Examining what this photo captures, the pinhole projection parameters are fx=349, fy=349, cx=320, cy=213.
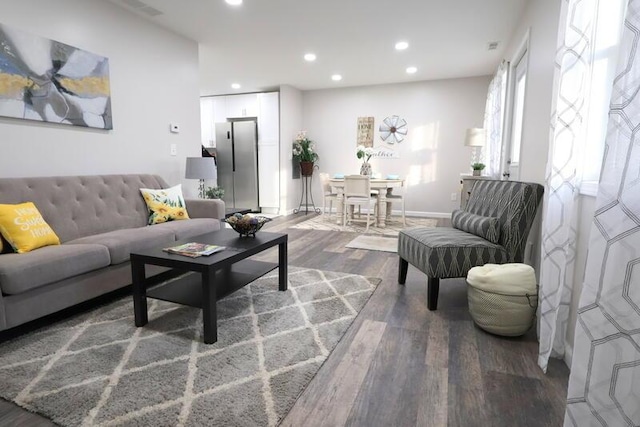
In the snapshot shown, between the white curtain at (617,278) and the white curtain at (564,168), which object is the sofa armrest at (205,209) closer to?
the white curtain at (564,168)

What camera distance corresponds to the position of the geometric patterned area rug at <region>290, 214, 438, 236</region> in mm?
5125

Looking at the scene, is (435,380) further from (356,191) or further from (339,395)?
(356,191)

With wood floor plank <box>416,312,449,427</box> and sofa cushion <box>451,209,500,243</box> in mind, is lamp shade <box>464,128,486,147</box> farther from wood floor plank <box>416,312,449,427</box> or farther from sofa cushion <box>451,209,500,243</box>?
wood floor plank <box>416,312,449,427</box>

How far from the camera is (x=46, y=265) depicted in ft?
6.31

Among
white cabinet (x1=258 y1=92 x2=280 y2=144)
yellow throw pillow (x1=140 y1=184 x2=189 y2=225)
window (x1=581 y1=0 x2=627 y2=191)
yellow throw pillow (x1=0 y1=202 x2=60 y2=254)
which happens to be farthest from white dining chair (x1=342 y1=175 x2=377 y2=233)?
yellow throw pillow (x1=0 y1=202 x2=60 y2=254)

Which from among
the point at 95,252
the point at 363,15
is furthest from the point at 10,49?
the point at 363,15

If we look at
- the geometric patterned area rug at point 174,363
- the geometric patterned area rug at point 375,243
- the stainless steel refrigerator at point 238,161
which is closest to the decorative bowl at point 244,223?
the geometric patterned area rug at point 174,363

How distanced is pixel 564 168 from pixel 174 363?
2093 millimetres

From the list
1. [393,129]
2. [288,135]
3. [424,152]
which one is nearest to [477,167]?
[424,152]

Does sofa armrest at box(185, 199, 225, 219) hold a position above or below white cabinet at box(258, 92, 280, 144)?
below

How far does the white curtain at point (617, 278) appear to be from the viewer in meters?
0.96

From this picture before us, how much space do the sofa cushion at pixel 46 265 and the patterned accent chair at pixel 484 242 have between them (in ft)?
6.95

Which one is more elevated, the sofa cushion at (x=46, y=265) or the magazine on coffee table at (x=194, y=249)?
the magazine on coffee table at (x=194, y=249)

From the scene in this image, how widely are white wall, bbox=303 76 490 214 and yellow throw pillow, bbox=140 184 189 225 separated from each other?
163 inches
